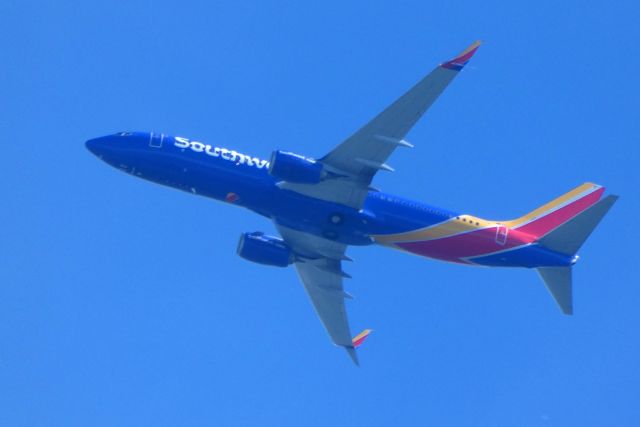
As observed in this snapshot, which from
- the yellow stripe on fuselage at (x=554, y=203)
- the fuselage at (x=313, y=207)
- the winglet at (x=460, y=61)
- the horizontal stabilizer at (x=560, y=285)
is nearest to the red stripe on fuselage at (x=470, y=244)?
the fuselage at (x=313, y=207)

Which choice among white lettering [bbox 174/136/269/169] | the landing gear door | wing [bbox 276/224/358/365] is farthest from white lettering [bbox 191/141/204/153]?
the landing gear door

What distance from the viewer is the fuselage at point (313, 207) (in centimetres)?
6631

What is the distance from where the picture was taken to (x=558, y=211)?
6838 centimetres

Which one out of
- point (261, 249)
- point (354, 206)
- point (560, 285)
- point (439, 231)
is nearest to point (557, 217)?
point (560, 285)

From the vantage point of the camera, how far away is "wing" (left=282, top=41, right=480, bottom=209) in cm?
5997

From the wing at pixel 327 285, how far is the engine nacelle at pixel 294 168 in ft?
27.5

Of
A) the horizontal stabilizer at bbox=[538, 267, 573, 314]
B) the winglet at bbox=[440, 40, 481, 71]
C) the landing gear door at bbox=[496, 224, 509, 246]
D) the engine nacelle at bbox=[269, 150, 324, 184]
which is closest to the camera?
the winglet at bbox=[440, 40, 481, 71]

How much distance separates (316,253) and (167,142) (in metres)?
12.4

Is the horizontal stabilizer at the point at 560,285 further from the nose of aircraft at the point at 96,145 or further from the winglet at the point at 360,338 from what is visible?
the nose of aircraft at the point at 96,145

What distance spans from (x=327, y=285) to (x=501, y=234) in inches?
497

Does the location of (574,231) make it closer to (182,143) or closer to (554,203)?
(554,203)

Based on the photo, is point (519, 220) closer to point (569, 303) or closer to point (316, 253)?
point (569, 303)

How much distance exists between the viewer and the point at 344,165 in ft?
212

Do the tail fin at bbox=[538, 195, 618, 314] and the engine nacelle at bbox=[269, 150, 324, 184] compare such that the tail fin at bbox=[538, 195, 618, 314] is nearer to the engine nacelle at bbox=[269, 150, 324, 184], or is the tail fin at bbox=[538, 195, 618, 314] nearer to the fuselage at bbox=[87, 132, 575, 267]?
the fuselage at bbox=[87, 132, 575, 267]
